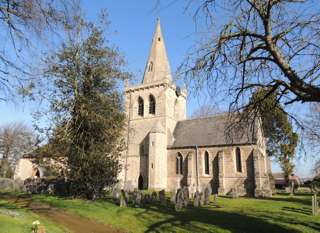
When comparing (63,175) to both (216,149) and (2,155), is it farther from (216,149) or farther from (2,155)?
(2,155)

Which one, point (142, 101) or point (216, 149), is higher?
point (142, 101)

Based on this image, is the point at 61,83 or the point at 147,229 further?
the point at 61,83

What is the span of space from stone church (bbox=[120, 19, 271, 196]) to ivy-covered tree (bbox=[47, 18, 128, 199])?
8.36m

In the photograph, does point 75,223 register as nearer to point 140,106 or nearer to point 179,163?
point 179,163

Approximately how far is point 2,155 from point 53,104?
36.0 metres

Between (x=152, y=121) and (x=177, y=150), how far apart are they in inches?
213

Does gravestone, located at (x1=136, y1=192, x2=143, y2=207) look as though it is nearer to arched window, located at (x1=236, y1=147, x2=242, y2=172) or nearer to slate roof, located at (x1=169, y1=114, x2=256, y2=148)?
arched window, located at (x1=236, y1=147, x2=242, y2=172)

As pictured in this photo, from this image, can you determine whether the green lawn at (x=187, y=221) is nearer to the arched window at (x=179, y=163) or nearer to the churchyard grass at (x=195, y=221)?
the churchyard grass at (x=195, y=221)

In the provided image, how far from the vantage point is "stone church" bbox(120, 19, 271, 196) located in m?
28.6

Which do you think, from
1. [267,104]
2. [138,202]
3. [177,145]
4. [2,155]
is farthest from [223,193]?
[2,155]

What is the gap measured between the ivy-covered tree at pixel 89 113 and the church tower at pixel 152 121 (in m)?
11.6

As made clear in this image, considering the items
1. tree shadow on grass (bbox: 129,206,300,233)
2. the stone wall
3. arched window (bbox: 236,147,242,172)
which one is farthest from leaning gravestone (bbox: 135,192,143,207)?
arched window (bbox: 236,147,242,172)

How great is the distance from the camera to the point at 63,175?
61.3ft

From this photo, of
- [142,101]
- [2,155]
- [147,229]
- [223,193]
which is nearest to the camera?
[147,229]
